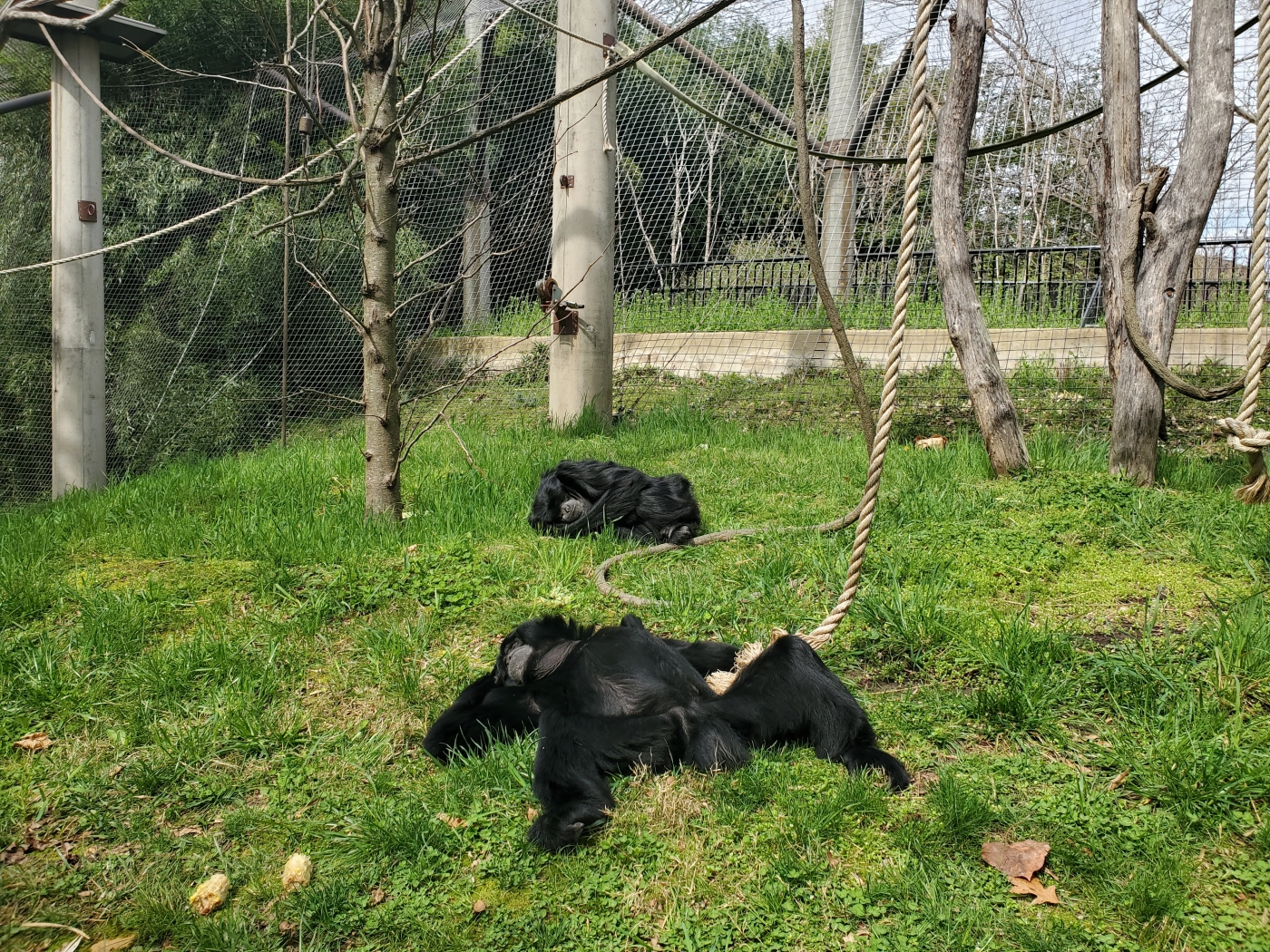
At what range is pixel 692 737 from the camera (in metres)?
2.69

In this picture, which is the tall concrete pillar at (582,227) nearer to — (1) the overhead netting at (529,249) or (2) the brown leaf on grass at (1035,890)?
(1) the overhead netting at (529,249)

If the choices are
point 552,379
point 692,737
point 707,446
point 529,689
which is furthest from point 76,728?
point 552,379

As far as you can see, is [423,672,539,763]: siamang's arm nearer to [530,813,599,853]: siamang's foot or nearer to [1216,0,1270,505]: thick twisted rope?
[530,813,599,853]: siamang's foot

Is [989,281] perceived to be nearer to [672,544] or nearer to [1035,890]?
[672,544]

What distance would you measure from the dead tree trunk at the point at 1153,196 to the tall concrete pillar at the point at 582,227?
383 cm

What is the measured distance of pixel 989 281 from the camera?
10.3 meters

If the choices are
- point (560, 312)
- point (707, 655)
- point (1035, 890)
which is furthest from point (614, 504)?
point (1035, 890)

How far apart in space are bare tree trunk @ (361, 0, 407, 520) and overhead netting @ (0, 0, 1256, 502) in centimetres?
374

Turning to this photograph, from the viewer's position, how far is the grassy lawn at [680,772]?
2.19 metres

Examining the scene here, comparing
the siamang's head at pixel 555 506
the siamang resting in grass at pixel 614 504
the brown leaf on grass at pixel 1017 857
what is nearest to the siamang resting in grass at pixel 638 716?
the brown leaf on grass at pixel 1017 857

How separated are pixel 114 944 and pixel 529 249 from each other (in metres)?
9.12

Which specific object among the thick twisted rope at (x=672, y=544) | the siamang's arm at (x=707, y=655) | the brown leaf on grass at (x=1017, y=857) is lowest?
the brown leaf on grass at (x=1017, y=857)

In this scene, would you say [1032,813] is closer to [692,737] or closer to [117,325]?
[692,737]

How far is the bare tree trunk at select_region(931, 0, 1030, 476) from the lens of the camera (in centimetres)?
537
